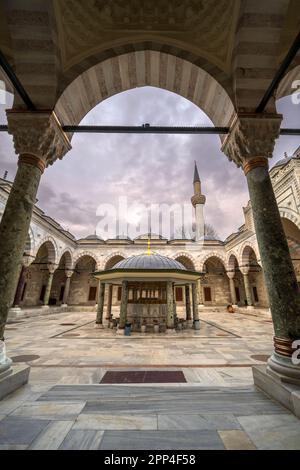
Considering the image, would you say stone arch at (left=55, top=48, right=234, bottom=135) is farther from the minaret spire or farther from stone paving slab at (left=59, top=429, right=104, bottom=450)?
the minaret spire

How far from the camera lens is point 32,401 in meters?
2.62

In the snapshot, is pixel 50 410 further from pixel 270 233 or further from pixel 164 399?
pixel 270 233

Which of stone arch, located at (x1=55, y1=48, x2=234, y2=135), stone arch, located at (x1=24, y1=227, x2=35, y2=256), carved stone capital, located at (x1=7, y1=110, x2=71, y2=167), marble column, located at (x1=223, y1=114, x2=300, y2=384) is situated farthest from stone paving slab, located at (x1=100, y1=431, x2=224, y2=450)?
stone arch, located at (x1=24, y1=227, x2=35, y2=256)

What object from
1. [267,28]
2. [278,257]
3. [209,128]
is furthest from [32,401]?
[267,28]

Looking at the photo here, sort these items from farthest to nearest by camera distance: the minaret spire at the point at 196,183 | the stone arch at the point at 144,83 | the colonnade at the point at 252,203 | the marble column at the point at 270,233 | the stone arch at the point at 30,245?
1. the minaret spire at the point at 196,183
2. the stone arch at the point at 30,245
3. the stone arch at the point at 144,83
4. the colonnade at the point at 252,203
5. the marble column at the point at 270,233

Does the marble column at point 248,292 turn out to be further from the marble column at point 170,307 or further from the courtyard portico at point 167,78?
the courtyard portico at point 167,78

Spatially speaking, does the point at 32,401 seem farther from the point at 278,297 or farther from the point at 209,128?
the point at 209,128

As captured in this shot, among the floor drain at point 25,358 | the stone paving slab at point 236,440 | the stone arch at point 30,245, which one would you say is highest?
the stone arch at point 30,245

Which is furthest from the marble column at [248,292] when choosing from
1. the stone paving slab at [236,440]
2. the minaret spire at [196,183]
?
the stone paving slab at [236,440]

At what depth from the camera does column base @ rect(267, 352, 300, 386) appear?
255 centimetres

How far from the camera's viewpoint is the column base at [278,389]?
2299mm

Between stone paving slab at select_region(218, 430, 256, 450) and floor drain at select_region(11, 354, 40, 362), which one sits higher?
stone paving slab at select_region(218, 430, 256, 450)

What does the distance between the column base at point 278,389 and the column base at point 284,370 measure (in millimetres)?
33

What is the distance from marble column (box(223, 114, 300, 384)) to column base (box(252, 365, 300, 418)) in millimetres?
101
